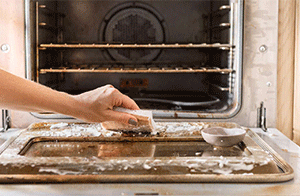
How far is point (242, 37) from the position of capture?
1.57 meters

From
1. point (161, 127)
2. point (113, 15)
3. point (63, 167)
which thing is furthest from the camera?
point (113, 15)

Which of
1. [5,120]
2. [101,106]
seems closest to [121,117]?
[101,106]

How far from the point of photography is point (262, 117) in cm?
158

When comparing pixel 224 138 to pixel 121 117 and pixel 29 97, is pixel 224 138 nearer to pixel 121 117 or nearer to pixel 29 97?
pixel 121 117

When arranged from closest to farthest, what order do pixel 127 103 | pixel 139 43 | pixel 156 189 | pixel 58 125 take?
pixel 156 189 < pixel 127 103 < pixel 58 125 < pixel 139 43

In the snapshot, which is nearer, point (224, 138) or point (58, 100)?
point (58, 100)

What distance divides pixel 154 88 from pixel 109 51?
13.8 inches

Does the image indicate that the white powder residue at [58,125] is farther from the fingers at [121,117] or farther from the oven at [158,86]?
the fingers at [121,117]

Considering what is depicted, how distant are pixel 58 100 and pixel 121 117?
Answer: 0.24 m

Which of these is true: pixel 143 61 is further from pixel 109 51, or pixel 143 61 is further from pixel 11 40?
pixel 11 40

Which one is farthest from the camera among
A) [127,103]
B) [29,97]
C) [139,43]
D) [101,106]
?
[139,43]

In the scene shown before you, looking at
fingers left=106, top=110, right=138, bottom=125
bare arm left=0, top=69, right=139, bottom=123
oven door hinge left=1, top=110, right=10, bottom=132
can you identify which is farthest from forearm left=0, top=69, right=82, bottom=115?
oven door hinge left=1, top=110, right=10, bottom=132

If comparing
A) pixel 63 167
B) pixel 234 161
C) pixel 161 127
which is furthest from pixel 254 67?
pixel 63 167

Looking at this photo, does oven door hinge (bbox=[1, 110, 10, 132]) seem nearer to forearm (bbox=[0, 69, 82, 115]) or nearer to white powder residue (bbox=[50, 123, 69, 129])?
white powder residue (bbox=[50, 123, 69, 129])
